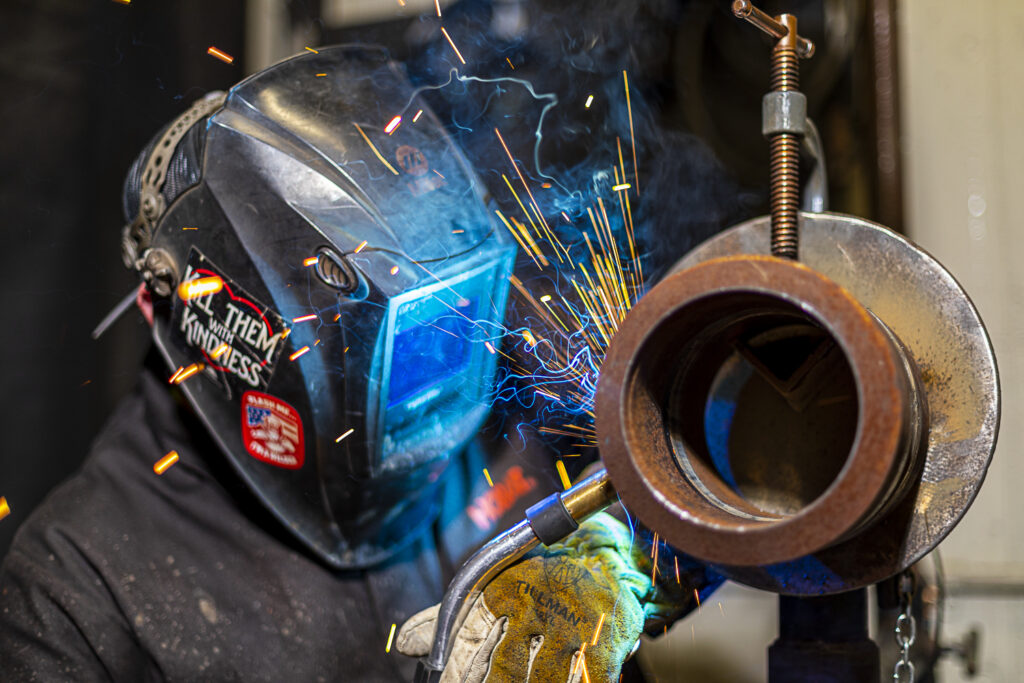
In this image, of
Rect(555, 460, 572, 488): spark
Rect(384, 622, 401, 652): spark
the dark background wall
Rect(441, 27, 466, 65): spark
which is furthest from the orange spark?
Rect(441, 27, 466, 65): spark

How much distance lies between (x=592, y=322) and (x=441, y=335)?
28cm

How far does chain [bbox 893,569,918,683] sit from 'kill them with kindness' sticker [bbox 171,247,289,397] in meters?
1.04

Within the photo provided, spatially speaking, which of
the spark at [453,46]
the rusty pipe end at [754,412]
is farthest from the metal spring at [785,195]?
the spark at [453,46]

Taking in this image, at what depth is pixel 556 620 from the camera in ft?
3.28

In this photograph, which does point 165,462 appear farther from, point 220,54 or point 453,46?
point 220,54

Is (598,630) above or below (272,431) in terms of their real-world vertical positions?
below

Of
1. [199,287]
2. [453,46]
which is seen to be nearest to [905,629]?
[199,287]

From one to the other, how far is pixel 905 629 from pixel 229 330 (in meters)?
1.18

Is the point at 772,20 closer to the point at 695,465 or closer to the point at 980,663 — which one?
the point at 695,465

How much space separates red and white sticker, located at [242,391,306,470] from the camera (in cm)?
123

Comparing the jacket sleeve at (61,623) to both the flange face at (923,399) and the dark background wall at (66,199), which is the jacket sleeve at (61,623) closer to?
the dark background wall at (66,199)

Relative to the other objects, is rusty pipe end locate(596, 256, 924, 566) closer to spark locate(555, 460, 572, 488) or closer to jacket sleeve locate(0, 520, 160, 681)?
spark locate(555, 460, 572, 488)

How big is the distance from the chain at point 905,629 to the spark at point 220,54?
220cm

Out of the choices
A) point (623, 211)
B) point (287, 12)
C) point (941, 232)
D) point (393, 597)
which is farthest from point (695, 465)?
point (287, 12)
